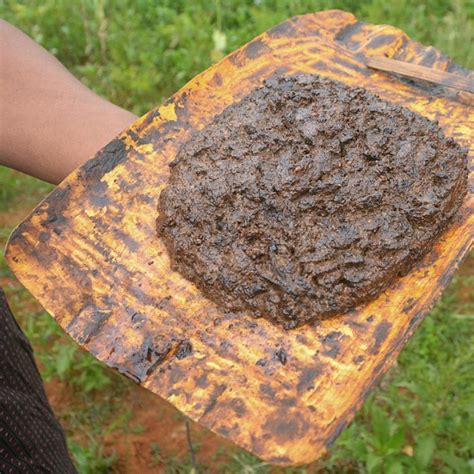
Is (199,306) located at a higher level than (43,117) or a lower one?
lower

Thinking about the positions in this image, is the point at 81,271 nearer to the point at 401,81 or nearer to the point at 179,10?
the point at 401,81

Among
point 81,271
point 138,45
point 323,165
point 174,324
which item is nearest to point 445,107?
point 323,165

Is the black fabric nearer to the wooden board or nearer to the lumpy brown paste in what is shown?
the wooden board

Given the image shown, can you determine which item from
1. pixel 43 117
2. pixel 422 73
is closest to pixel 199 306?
pixel 43 117

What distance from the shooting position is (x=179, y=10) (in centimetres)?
434

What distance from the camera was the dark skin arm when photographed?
1.76m

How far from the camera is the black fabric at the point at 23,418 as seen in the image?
131 centimetres

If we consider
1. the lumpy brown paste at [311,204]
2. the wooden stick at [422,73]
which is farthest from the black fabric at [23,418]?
the wooden stick at [422,73]

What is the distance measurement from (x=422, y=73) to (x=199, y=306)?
1.05 m

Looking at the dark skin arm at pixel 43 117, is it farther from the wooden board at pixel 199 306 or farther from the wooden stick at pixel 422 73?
the wooden stick at pixel 422 73

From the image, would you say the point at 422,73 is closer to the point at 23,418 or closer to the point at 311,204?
the point at 311,204

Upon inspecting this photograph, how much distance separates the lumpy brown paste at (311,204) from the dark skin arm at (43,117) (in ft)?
1.10

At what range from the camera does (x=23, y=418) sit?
1.38m

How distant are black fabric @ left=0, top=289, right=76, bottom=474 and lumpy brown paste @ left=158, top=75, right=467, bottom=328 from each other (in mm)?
464
